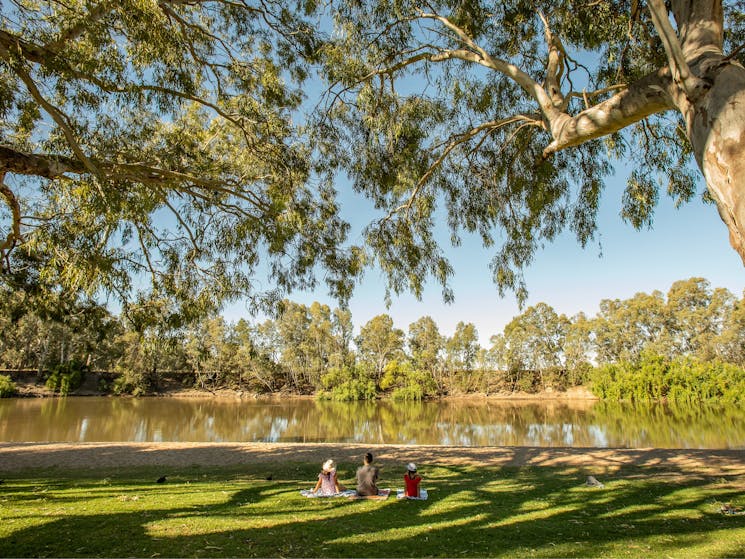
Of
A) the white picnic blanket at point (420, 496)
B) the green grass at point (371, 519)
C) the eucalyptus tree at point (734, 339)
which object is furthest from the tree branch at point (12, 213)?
the eucalyptus tree at point (734, 339)

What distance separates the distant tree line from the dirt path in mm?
16452

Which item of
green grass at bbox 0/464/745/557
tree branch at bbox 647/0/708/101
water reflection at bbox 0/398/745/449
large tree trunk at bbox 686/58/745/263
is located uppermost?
tree branch at bbox 647/0/708/101

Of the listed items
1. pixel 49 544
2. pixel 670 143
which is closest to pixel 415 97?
pixel 670 143

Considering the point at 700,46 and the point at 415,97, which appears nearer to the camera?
the point at 700,46

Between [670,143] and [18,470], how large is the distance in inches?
379

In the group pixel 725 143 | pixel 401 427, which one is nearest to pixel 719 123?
pixel 725 143

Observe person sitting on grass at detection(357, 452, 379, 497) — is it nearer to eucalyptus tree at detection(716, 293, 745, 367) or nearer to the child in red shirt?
the child in red shirt

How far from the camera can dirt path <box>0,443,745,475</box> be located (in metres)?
6.93

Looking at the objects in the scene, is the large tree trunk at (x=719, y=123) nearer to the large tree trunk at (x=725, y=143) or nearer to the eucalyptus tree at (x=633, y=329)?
the large tree trunk at (x=725, y=143)

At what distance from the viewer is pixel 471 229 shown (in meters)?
5.42

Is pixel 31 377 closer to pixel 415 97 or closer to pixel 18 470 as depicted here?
pixel 18 470

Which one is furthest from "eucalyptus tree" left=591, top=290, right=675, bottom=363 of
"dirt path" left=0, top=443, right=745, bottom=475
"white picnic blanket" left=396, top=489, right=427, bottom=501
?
"white picnic blanket" left=396, top=489, right=427, bottom=501

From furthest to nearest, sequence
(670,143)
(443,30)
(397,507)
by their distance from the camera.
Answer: (670,143) < (443,30) < (397,507)

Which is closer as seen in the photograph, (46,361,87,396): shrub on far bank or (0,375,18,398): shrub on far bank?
(0,375,18,398): shrub on far bank
